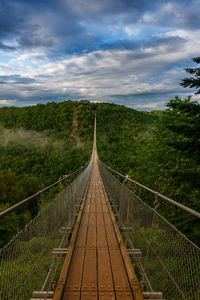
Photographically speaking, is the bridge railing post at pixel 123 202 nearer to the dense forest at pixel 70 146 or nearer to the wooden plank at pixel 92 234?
the wooden plank at pixel 92 234

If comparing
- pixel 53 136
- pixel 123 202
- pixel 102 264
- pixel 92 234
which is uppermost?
pixel 53 136

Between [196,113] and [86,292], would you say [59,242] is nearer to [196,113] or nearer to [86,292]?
[86,292]

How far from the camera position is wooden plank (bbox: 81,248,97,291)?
2404 mm

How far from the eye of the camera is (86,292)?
2299 mm

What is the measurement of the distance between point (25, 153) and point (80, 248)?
64.0m

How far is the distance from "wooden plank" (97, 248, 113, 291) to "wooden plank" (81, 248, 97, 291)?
0.06 m

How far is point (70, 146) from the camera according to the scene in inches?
2667

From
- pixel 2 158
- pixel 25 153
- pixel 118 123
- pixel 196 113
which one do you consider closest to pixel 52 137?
pixel 25 153

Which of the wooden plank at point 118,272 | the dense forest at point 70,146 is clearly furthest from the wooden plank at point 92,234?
the dense forest at point 70,146

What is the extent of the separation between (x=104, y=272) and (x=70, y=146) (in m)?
65.8

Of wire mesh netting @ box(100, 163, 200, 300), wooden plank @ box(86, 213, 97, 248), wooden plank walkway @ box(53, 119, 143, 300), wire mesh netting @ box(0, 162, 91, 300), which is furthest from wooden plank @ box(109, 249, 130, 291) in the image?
wire mesh netting @ box(0, 162, 91, 300)

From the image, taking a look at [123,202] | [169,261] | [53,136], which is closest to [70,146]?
[53,136]

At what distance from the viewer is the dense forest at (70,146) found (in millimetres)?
11461

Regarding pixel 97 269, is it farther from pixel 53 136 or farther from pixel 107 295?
pixel 53 136
